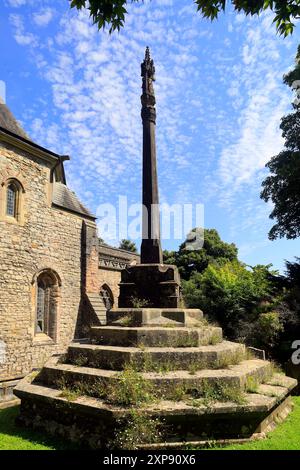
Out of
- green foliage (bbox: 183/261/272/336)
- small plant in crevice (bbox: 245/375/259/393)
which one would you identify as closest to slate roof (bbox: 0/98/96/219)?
green foliage (bbox: 183/261/272/336)

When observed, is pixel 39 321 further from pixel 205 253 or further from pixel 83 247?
pixel 205 253

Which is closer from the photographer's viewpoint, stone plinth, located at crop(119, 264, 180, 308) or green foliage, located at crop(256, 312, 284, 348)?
stone plinth, located at crop(119, 264, 180, 308)

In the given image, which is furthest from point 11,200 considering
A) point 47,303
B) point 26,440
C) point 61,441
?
point 61,441

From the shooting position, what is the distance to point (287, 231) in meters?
18.3

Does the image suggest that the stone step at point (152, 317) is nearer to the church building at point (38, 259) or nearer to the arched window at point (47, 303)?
the church building at point (38, 259)

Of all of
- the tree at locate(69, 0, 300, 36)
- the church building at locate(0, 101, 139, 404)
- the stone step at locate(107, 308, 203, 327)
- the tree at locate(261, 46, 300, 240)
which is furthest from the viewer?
the tree at locate(261, 46, 300, 240)

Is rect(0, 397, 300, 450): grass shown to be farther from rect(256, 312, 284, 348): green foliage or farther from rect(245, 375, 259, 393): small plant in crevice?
rect(256, 312, 284, 348): green foliage

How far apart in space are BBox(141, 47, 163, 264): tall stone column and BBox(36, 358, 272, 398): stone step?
2.65 m

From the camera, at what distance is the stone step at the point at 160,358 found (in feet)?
18.2

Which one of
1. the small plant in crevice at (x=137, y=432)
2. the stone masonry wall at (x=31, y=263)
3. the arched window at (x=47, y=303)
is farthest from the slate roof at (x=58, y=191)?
the small plant in crevice at (x=137, y=432)

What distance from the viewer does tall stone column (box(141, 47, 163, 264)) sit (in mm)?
7547

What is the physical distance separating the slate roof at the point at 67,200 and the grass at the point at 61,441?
9.95 m
